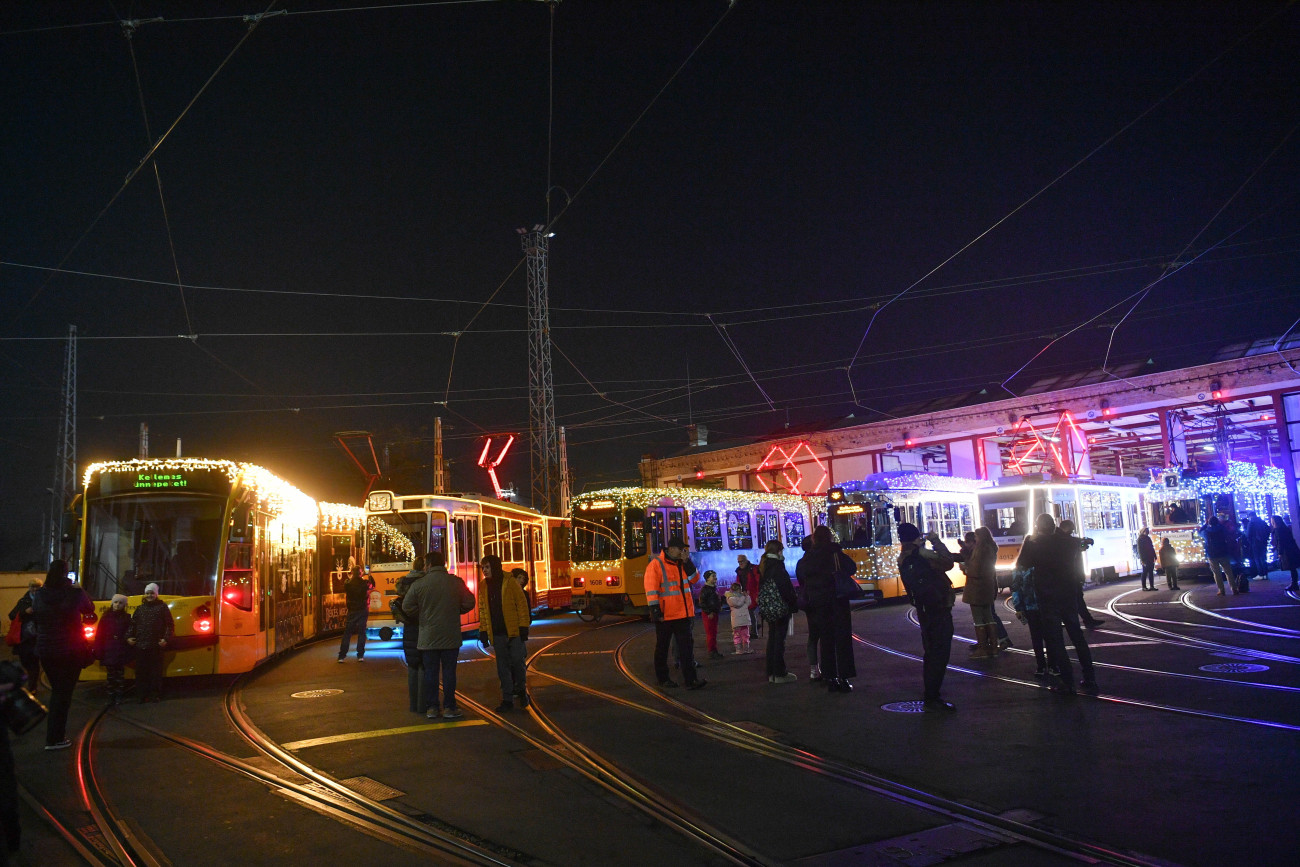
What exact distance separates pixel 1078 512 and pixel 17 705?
87.3 ft

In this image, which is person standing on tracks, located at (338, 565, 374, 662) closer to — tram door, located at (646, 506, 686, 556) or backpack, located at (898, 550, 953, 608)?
tram door, located at (646, 506, 686, 556)

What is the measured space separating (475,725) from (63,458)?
25393mm

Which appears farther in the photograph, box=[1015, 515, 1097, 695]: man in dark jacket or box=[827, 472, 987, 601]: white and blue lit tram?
box=[827, 472, 987, 601]: white and blue lit tram

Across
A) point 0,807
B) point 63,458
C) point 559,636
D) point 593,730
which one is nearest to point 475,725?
point 593,730

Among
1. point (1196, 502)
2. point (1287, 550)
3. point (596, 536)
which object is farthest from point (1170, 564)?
point (596, 536)

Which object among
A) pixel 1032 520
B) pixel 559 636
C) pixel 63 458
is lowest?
pixel 559 636

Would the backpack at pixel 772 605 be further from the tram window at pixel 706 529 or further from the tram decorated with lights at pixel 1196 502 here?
the tram decorated with lights at pixel 1196 502

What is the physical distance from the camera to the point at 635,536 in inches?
922

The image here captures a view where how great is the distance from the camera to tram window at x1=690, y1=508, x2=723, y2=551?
2467 cm

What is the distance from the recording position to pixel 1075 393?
117 ft

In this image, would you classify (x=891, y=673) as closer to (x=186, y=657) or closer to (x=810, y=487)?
(x=186, y=657)

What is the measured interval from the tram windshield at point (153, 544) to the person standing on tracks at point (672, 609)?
20.2 ft

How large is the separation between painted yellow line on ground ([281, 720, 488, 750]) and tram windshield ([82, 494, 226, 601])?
4.78 meters

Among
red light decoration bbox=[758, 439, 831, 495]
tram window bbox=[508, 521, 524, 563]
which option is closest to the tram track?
tram window bbox=[508, 521, 524, 563]
